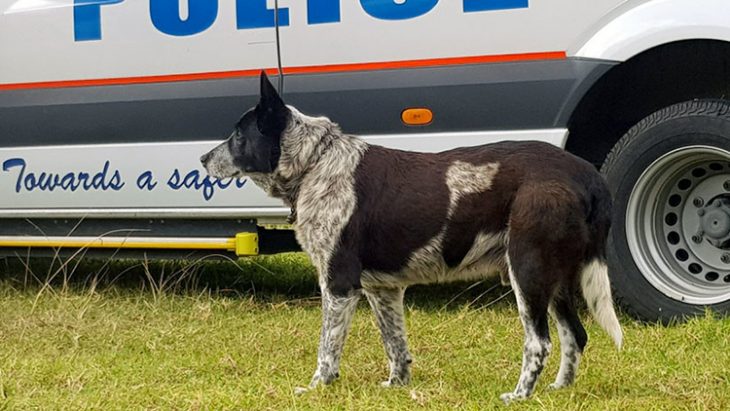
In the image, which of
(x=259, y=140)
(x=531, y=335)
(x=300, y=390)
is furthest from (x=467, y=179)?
(x=300, y=390)

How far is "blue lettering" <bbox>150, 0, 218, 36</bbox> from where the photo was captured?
6461 mm

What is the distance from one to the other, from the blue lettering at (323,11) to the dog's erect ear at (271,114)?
1.40m

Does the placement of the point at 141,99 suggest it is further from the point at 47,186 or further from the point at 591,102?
the point at 591,102

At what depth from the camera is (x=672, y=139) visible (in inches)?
231

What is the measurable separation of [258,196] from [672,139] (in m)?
2.14

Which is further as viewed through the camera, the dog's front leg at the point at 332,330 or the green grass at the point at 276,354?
the dog's front leg at the point at 332,330

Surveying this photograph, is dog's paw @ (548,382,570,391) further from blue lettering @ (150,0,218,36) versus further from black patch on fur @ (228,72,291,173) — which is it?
blue lettering @ (150,0,218,36)

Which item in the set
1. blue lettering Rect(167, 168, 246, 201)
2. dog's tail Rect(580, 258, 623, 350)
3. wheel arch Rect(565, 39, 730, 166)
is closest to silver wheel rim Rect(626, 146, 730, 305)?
wheel arch Rect(565, 39, 730, 166)

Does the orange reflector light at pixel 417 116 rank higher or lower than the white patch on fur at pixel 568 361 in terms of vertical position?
higher

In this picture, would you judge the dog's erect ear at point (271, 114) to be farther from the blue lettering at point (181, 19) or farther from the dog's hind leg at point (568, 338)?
the blue lettering at point (181, 19)

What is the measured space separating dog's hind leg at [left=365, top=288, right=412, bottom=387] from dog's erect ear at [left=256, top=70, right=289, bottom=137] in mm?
755

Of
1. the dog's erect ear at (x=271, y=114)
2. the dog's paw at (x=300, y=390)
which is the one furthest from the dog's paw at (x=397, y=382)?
the dog's erect ear at (x=271, y=114)

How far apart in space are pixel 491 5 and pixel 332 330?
2.02 metres

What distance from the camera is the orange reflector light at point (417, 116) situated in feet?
20.2
